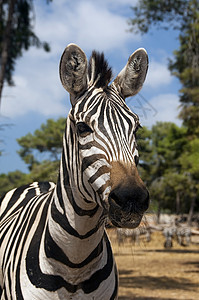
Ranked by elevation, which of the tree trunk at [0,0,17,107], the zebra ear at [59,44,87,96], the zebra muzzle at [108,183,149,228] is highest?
the tree trunk at [0,0,17,107]

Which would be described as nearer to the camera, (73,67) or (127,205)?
(127,205)

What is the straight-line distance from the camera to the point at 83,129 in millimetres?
2316

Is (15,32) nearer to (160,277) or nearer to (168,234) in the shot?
(160,277)

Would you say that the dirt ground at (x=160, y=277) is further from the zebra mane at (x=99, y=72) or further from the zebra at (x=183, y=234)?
the zebra mane at (x=99, y=72)

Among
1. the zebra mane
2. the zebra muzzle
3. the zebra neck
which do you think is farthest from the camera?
the zebra mane

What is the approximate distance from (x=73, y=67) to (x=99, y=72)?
0.22 metres

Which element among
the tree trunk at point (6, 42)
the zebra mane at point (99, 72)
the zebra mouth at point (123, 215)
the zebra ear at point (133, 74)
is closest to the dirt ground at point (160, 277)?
the zebra ear at point (133, 74)

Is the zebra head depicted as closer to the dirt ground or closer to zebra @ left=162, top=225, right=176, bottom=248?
the dirt ground

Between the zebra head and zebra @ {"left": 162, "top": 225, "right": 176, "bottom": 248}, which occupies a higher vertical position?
the zebra head

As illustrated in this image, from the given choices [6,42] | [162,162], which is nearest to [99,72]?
[6,42]

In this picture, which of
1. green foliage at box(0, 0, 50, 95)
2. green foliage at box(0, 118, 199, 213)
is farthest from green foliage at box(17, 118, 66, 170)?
green foliage at box(0, 0, 50, 95)

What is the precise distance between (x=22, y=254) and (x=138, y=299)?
7.02 metres

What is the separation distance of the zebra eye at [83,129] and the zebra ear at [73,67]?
357 mm

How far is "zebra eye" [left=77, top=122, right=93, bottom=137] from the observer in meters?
2.29
